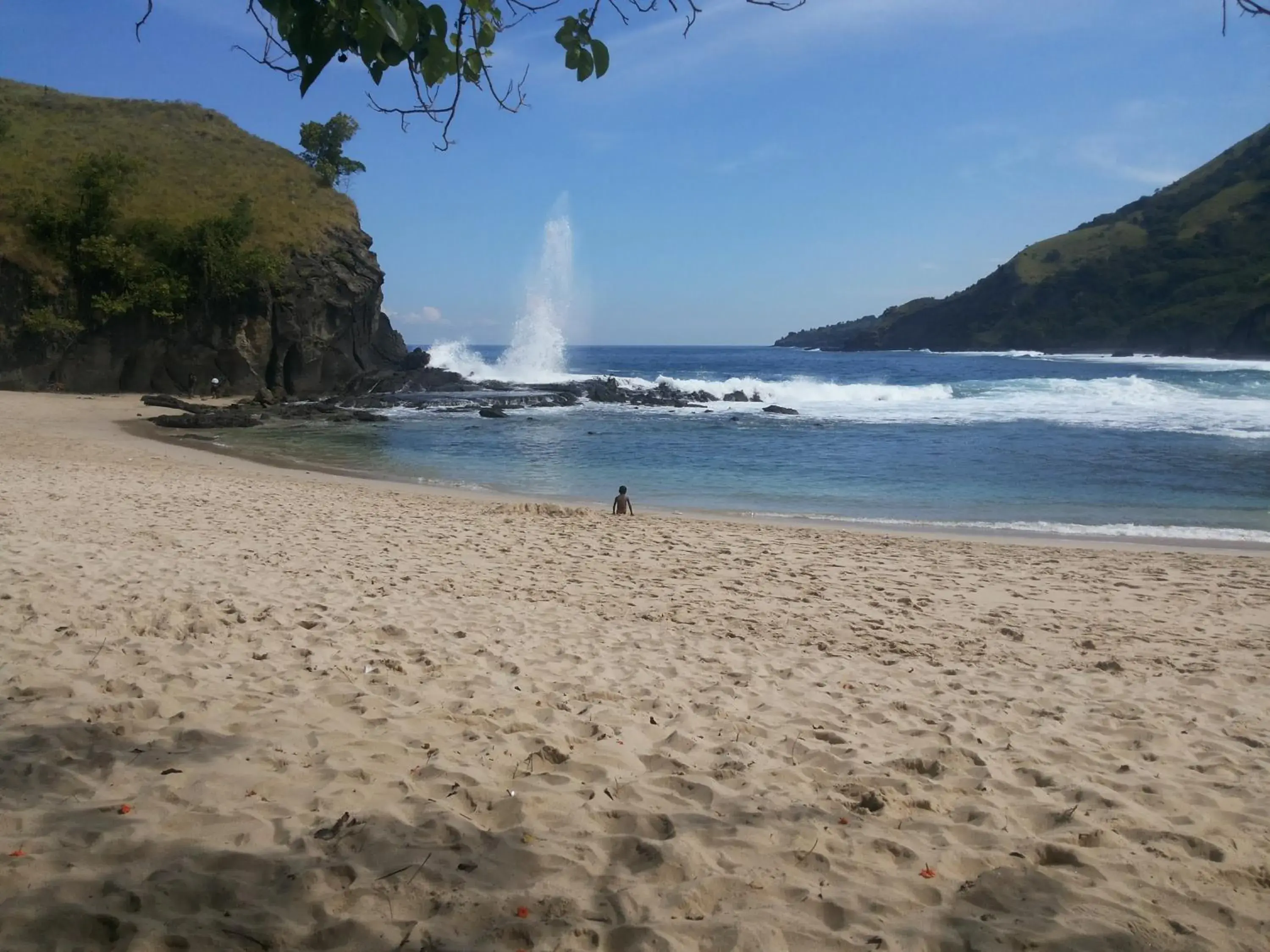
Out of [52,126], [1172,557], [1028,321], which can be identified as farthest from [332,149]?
[1028,321]

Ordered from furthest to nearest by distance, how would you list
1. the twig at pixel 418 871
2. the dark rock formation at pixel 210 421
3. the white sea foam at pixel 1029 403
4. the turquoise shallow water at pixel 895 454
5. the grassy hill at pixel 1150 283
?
1. the grassy hill at pixel 1150 283
2. the white sea foam at pixel 1029 403
3. the dark rock formation at pixel 210 421
4. the turquoise shallow water at pixel 895 454
5. the twig at pixel 418 871

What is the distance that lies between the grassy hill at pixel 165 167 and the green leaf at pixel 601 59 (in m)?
40.1

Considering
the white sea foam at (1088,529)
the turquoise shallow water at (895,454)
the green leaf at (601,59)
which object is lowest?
the white sea foam at (1088,529)

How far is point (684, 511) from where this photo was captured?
1580 centimetres

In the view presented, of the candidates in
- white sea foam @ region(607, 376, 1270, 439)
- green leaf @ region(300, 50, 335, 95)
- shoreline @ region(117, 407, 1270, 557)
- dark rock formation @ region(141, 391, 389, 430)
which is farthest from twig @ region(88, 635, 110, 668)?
white sea foam @ region(607, 376, 1270, 439)

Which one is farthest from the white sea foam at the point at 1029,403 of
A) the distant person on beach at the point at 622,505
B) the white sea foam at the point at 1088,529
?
the distant person on beach at the point at 622,505

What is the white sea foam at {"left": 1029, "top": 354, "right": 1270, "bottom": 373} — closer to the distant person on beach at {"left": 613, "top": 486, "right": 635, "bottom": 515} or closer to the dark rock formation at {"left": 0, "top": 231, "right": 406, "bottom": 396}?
the dark rock formation at {"left": 0, "top": 231, "right": 406, "bottom": 396}

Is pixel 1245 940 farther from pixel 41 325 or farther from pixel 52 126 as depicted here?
pixel 52 126

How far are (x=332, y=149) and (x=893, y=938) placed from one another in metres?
57.0

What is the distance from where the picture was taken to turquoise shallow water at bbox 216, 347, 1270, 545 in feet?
54.3

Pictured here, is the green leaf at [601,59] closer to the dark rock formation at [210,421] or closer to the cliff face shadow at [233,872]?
the cliff face shadow at [233,872]

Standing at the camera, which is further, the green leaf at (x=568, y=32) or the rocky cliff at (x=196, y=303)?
the rocky cliff at (x=196, y=303)

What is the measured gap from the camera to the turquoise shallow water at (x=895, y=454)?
16547mm

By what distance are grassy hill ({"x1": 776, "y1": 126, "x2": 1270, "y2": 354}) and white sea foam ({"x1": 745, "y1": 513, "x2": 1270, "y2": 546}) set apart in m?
85.4
